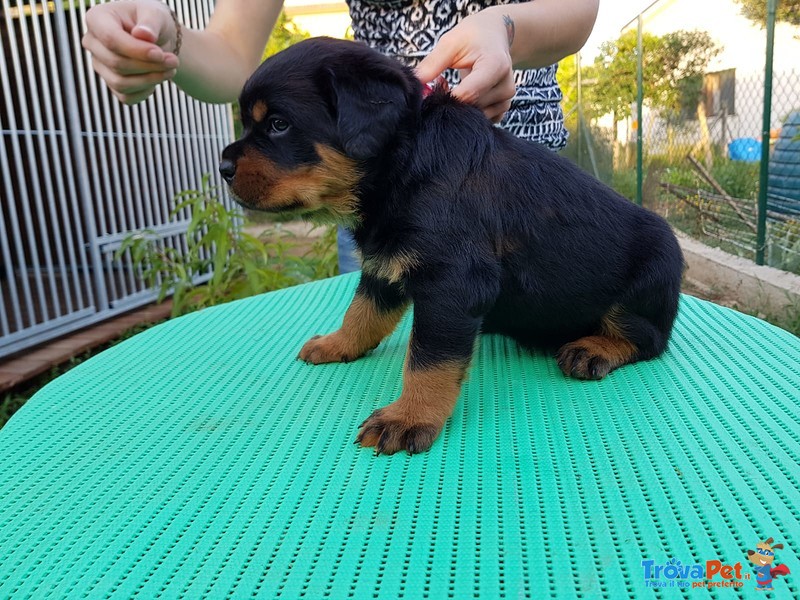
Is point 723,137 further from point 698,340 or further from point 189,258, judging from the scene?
point 189,258

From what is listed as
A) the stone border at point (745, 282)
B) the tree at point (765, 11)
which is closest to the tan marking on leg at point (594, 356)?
the stone border at point (745, 282)

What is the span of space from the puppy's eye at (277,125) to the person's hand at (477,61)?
17.4 inches

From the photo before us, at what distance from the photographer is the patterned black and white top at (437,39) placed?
106 inches

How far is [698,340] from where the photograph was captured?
93.7 inches

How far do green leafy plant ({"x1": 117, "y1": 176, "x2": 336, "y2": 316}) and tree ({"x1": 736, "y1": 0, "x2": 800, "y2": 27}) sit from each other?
3.86 metres

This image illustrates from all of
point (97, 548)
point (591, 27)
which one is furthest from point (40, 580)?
point (591, 27)

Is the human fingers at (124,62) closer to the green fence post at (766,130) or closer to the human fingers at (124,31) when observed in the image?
the human fingers at (124,31)

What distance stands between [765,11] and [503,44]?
14.5 feet

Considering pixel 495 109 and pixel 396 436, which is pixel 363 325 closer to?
pixel 396 436

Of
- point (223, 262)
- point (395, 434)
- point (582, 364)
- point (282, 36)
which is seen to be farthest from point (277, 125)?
point (282, 36)

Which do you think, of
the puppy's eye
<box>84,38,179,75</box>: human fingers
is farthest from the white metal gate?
the puppy's eye

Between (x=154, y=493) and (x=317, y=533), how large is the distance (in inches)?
17.0

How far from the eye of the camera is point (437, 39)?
8.83 ft

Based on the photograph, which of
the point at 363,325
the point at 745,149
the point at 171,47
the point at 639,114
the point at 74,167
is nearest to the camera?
the point at 363,325
